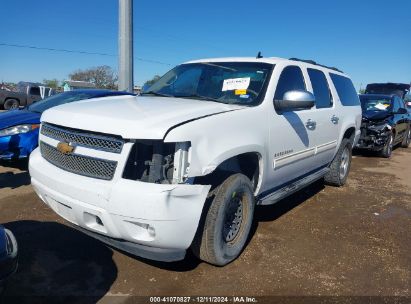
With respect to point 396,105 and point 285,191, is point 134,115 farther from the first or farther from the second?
point 396,105

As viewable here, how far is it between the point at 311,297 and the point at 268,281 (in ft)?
1.26

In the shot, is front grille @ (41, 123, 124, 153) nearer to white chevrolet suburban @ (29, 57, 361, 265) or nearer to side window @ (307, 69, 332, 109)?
white chevrolet suburban @ (29, 57, 361, 265)

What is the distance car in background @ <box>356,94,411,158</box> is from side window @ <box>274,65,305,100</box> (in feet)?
20.2

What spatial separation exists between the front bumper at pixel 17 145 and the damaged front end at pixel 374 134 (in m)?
7.96

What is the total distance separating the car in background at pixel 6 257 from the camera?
6.95 ft

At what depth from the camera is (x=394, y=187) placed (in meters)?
7.00

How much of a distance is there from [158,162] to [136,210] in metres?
0.39

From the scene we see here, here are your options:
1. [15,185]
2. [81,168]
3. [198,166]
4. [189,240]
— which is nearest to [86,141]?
[81,168]

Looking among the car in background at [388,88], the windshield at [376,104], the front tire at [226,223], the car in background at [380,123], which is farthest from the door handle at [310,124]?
the car in background at [388,88]

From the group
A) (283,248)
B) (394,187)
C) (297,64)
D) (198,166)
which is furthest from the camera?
(394,187)

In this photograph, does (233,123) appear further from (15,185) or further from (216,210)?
(15,185)

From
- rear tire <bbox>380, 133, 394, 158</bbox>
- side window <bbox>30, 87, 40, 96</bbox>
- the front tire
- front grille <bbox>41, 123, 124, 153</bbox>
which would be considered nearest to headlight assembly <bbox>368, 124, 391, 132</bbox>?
rear tire <bbox>380, 133, 394, 158</bbox>

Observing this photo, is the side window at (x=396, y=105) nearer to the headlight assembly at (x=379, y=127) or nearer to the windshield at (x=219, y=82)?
the headlight assembly at (x=379, y=127)

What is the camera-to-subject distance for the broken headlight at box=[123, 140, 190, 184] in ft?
9.18
